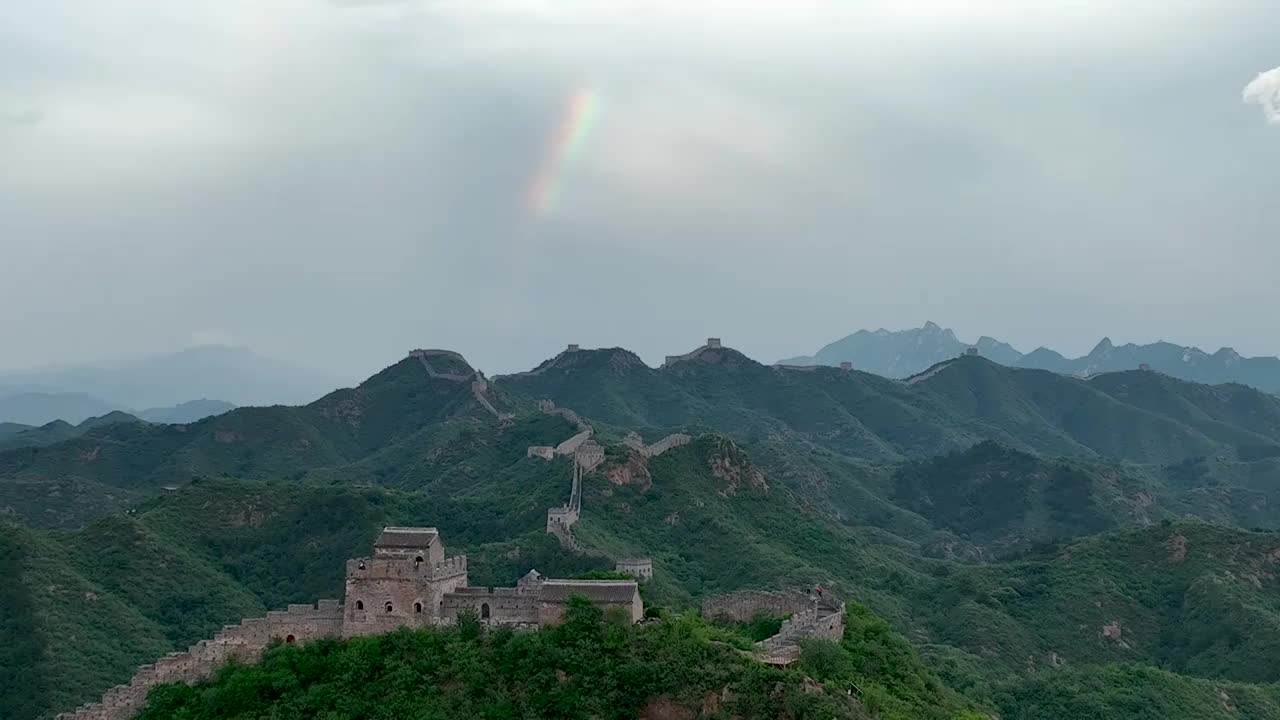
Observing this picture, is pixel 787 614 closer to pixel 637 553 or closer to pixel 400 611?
pixel 400 611

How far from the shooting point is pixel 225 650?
51344 millimetres

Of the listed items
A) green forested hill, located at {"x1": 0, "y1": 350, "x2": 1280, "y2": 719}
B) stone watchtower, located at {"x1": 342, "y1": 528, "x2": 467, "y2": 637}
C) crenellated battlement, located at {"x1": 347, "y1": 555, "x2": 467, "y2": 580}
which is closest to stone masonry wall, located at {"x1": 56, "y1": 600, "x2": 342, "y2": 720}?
stone watchtower, located at {"x1": 342, "y1": 528, "x2": 467, "y2": 637}

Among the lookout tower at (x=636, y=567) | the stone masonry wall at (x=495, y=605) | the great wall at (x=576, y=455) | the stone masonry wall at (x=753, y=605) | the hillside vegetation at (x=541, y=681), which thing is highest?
the great wall at (x=576, y=455)

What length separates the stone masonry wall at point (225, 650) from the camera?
5047 cm

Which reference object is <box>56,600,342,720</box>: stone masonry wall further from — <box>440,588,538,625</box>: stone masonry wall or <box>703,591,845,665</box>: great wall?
<box>703,591,845,665</box>: great wall

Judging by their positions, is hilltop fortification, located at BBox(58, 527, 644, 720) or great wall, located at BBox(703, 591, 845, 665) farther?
great wall, located at BBox(703, 591, 845, 665)

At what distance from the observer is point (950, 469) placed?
17425cm

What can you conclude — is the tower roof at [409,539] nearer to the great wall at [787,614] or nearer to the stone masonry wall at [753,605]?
the great wall at [787,614]

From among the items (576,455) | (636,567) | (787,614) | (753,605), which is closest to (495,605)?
(787,614)

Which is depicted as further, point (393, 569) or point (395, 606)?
point (395, 606)

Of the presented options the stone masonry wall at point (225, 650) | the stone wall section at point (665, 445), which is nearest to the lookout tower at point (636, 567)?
the stone masonry wall at point (225, 650)

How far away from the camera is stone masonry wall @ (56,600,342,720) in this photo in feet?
166

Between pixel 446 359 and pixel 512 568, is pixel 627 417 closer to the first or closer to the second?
pixel 446 359

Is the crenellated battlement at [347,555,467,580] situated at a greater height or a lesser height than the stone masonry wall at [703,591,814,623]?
greater
